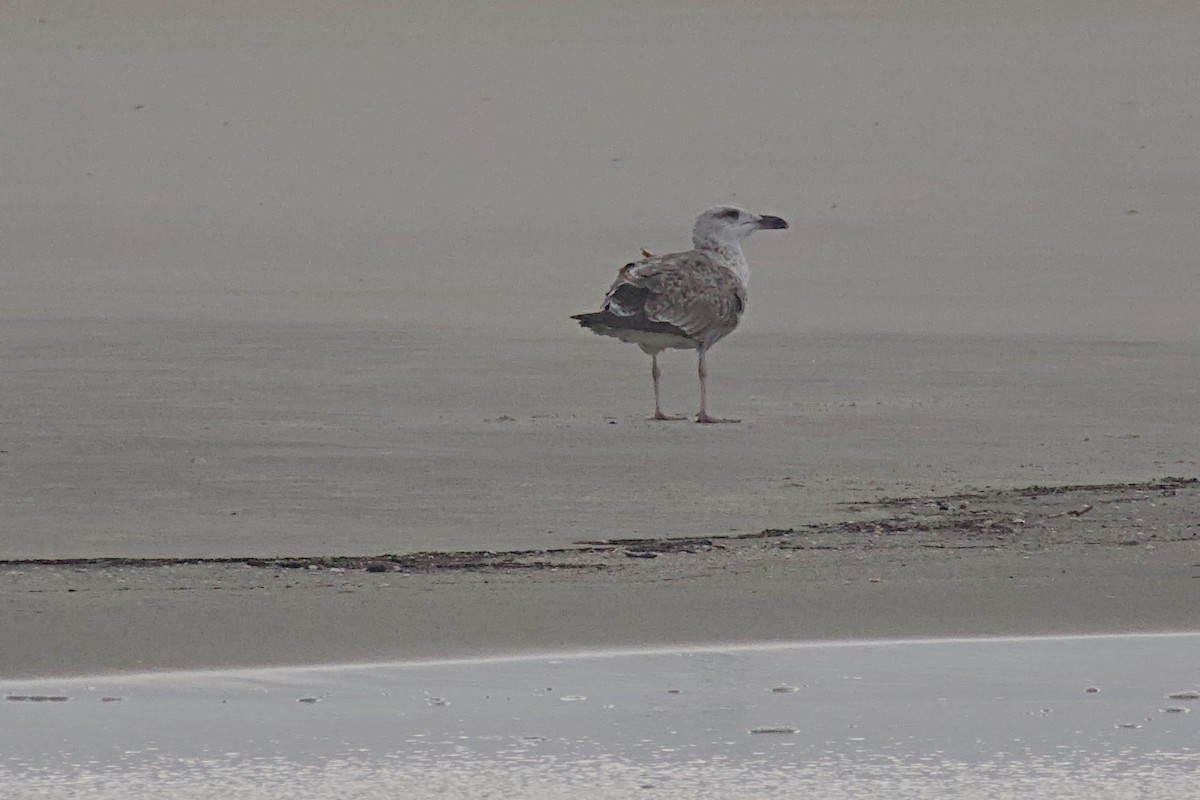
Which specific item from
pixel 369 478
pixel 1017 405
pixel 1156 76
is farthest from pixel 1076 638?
pixel 1156 76

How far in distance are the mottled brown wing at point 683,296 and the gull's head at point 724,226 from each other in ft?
1.19

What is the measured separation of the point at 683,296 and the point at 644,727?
683cm

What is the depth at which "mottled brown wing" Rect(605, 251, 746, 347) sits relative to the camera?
1291 centimetres

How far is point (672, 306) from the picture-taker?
12.9 metres

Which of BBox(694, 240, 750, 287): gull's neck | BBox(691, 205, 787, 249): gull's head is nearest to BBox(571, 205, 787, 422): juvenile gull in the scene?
BBox(694, 240, 750, 287): gull's neck

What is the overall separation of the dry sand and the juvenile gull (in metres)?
0.41

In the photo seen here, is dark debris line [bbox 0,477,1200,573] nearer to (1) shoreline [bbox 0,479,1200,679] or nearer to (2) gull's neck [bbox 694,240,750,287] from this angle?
(1) shoreline [bbox 0,479,1200,679]

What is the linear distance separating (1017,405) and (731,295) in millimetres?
1524

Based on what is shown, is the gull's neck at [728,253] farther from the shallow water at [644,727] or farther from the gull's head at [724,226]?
the shallow water at [644,727]

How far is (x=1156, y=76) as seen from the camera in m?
28.2

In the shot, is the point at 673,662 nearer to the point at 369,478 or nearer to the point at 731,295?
the point at 369,478

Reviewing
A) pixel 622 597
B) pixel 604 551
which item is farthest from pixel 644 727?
pixel 604 551

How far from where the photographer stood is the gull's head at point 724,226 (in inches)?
541

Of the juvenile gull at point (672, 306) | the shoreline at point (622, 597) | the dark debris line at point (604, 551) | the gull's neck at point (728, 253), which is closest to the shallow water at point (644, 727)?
the shoreline at point (622, 597)
